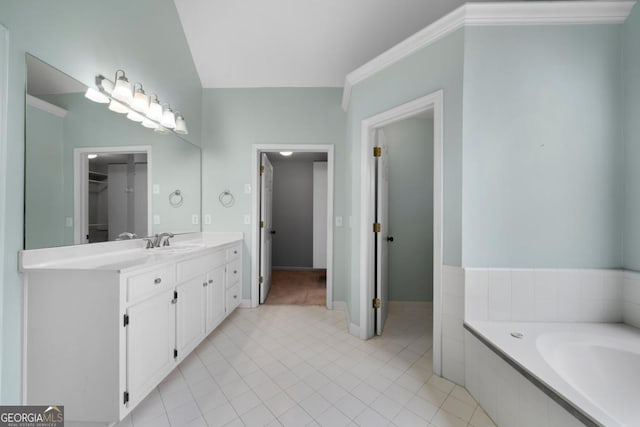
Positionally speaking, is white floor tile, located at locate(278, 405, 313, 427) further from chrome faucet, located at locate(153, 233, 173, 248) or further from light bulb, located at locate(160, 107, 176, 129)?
light bulb, located at locate(160, 107, 176, 129)

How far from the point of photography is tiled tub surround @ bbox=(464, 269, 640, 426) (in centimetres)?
111

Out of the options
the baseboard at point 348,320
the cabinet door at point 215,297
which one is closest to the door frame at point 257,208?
the baseboard at point 348,320

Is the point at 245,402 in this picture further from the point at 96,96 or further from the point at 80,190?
the point at 96,96

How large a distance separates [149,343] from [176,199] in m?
1.41

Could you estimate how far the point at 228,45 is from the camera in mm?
2492

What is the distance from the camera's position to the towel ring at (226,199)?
2.78 m

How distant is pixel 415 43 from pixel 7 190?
8.36 ft

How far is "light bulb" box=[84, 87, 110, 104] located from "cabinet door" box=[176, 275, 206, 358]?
1387mm

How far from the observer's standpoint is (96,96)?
154 centimetres

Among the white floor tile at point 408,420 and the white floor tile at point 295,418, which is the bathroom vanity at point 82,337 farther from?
the white floor tile at point 408,420

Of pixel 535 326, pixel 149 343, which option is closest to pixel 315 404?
Answer: pixel 149 343

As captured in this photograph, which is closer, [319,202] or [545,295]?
[545,295]

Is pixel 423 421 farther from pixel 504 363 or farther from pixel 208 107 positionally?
pixel 208 107

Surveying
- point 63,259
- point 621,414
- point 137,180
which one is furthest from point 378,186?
point 63,259
